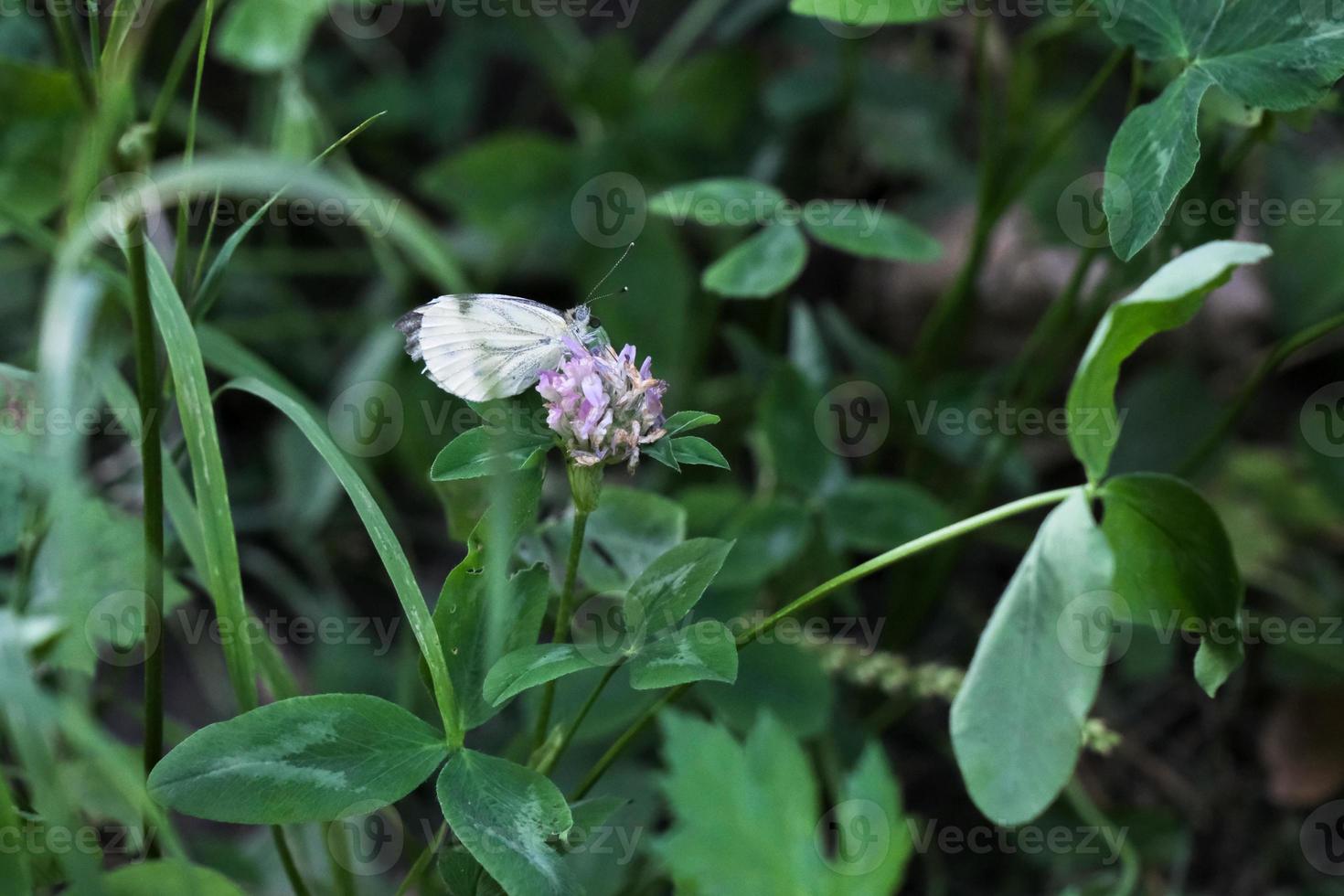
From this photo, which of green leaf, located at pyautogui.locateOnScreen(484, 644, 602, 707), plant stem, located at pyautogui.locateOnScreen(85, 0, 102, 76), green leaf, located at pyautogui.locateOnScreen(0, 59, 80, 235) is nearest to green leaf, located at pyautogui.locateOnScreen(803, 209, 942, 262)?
green leaf, located at pyautogui.locateOnScreen(484, 644, 602, 707)

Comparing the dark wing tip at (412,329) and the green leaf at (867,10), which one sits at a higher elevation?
the green leaf at (867,10)

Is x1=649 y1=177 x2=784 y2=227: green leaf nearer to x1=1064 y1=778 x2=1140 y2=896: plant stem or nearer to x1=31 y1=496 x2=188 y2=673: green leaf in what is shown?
x1=31 y1=496 x2=188 y2=673: green leaf

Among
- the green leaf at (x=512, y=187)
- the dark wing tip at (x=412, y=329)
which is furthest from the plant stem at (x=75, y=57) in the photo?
the green leaf at (x=512, y=187)

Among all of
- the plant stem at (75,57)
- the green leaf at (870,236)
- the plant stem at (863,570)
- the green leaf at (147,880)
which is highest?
the plant stem at (75,57)

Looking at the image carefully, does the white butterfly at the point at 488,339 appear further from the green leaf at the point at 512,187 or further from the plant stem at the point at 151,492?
the green leaf at the point at 512,187

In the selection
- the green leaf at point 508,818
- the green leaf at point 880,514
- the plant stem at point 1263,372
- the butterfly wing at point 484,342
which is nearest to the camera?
the green leaf at point 508,818

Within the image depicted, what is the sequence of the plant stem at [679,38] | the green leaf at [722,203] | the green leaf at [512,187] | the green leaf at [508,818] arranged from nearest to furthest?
1. the green leaf at [508,818]
2. the green leaf at [722,203]
3. the green leaf at [512,187]
4. the plant stem at [679,38]

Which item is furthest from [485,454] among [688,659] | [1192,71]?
[1192,71]

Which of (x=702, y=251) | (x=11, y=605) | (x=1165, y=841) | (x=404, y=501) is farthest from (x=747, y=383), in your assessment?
(x=11, y=605)
